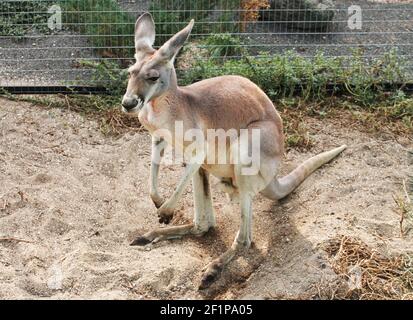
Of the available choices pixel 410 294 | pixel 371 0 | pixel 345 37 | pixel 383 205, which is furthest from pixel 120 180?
pixel 371 0

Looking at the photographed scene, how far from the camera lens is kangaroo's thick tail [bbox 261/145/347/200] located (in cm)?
588

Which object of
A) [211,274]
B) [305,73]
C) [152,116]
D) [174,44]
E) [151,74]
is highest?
[174,44]

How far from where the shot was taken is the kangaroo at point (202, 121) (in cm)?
476

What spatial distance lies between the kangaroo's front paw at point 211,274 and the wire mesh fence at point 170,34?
311 cm

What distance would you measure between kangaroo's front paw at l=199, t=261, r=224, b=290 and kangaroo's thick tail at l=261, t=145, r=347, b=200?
891 mm

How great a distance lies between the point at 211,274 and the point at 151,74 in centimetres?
148

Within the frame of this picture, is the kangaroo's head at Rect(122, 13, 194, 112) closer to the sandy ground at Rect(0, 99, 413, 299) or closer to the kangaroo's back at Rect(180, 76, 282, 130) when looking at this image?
the kangaroo's back at Rect(180, 76, 282, 130)

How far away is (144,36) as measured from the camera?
5.06 meters

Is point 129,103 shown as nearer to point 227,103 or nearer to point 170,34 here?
point 227,103

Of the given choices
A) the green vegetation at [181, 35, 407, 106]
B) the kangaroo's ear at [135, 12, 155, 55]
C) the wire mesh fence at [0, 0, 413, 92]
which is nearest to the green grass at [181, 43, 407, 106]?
the green vegetation at [181, 35, 407, 106]

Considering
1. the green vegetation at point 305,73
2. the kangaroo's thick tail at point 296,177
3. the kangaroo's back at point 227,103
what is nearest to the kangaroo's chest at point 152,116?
the kangaroo's back at point 227,103

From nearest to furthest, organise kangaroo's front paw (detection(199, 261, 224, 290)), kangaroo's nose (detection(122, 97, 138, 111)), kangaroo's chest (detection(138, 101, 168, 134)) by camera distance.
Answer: kangaroo's nose (detection(122, 97, 138, 111)) → kangaroo's chest (detection(138, 101, 168, 134)) → kangaroo's front paw (detection(199, 261, 224, 290))

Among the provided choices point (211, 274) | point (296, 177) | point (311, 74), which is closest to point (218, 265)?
point (211, 274)

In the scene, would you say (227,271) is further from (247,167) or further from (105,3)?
(105,3)
